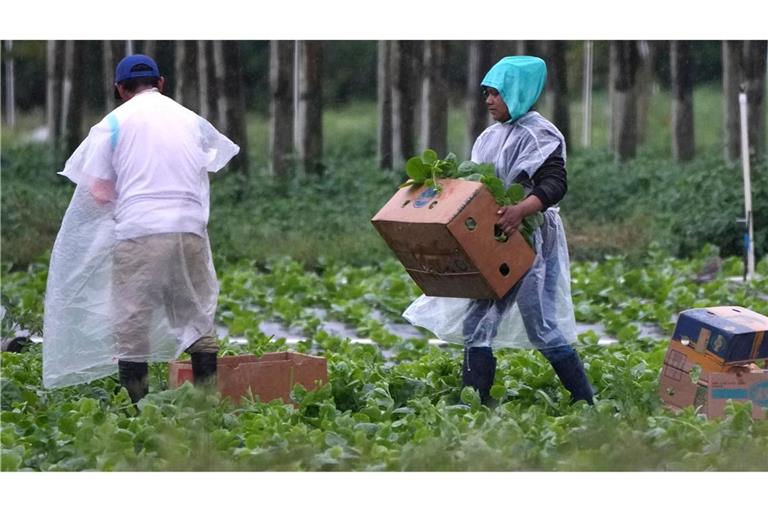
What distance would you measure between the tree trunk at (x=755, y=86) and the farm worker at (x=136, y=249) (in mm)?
12275

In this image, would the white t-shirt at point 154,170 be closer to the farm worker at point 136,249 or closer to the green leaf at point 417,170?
the farm worker at point 136,249

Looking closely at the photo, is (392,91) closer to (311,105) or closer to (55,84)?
(311,105)

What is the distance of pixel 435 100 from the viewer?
19.0 metres

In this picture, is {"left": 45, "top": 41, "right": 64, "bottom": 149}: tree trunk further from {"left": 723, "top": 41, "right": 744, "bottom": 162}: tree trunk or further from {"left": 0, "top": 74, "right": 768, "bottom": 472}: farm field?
{"left": 723, "top": 41, "right": 744, "bottom": 162}: tree trunk

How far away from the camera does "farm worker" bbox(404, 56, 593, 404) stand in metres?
6.04

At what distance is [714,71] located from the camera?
97.7 feet

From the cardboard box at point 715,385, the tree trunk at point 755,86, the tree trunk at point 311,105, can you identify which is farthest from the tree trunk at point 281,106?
the cardboard box at point 715,385

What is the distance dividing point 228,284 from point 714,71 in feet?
67.3

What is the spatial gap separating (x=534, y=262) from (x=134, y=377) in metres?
1.80

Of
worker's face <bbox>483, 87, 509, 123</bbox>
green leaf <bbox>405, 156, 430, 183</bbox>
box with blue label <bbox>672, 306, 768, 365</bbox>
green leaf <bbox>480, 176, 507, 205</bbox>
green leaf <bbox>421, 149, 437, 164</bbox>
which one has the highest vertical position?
worker's face <bbox>483, 87, 509, 123</bbox>

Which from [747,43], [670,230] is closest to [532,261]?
[670,230]

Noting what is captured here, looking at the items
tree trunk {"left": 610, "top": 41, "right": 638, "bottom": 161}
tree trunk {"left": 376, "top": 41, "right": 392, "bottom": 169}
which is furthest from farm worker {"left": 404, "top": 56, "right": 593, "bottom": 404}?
tree trunk {"left": 610, "top": 41, "right": 638, "bottom": 161}

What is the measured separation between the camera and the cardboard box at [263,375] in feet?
20.3

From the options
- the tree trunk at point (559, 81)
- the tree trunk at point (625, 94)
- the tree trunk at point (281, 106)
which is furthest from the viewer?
the tree trunk at point (559, 81)
